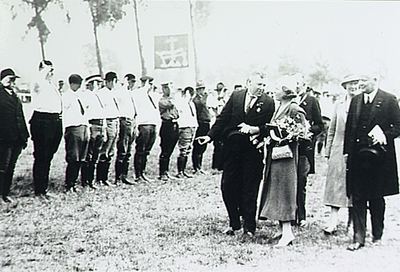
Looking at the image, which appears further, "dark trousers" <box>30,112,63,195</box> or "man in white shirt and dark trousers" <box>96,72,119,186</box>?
Result: "man in white shirt and dark trousers" <box>96,72,119,186</box>

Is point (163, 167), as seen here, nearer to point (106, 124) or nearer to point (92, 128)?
point (106, 124)

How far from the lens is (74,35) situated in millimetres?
3408

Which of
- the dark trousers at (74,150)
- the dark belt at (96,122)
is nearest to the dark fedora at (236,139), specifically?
the dark trousers at (74,150)

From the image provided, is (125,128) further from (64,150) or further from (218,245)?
(218,245)

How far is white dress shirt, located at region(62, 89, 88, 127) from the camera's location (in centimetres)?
414

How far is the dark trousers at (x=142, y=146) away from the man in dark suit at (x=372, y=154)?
2274 mm

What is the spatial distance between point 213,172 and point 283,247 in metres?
2.00

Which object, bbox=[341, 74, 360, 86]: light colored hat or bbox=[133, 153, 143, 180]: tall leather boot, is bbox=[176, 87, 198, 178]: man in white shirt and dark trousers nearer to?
bbox=[133, 153, 143, 180]: tall leather boot

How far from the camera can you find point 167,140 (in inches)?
205

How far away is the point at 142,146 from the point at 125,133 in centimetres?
20

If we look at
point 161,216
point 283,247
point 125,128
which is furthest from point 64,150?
point 283,247

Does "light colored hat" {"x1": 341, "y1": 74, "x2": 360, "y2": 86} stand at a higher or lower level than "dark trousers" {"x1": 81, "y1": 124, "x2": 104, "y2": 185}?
higher

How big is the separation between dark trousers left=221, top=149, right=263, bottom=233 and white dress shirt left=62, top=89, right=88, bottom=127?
1458mm

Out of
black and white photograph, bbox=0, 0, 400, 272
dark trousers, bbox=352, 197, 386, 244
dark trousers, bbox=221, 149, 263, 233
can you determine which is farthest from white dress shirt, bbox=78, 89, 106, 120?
dark trousers, bbox=352, 197, 386, 244
